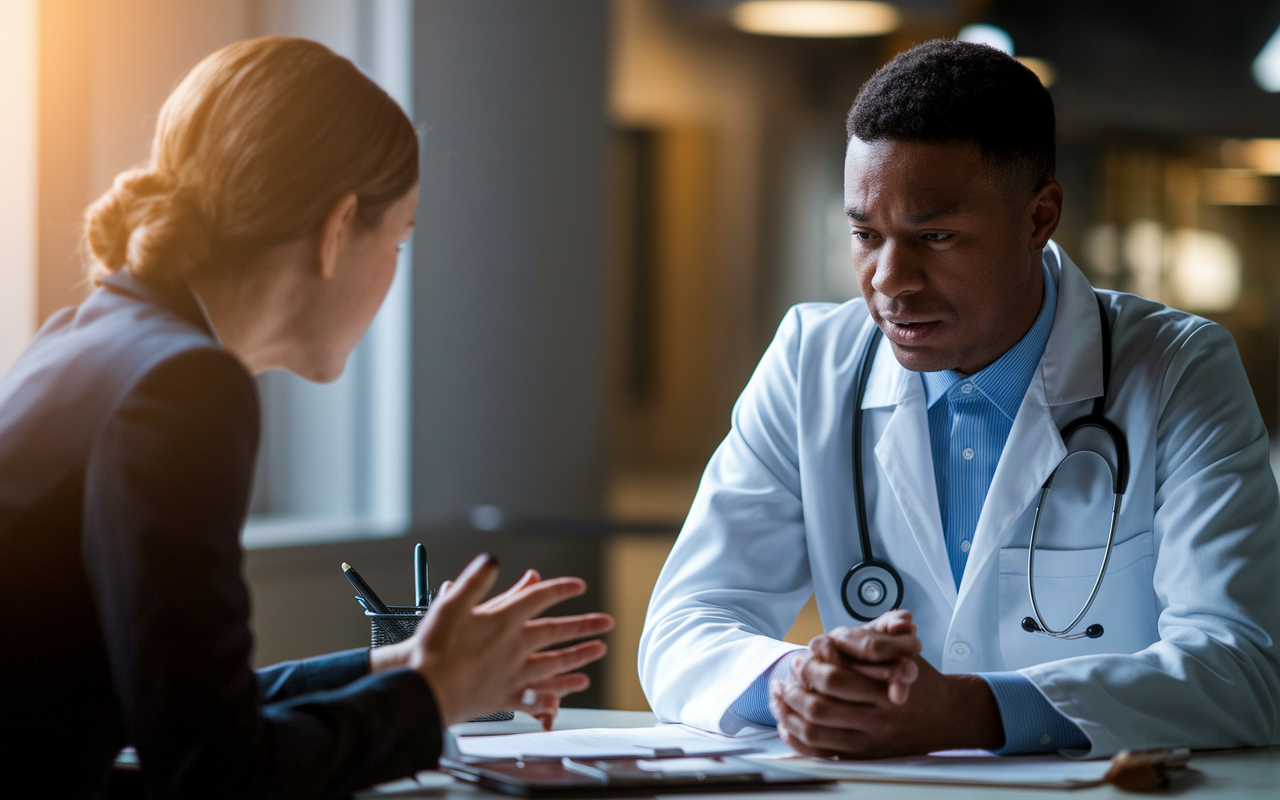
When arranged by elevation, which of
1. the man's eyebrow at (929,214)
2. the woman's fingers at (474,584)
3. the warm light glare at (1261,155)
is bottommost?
the woman's fingers at (474,584)

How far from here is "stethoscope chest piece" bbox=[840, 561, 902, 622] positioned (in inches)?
60.4

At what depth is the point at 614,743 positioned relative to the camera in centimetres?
117

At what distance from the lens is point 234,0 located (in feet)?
10.4

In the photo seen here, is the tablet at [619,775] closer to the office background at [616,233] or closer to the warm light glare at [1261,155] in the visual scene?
the office background at [616,233]

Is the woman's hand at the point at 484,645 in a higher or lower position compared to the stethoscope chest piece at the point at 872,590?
higher

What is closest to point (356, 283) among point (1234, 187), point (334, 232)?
point (334, 232)

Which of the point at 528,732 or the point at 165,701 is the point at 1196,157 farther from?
the point at 165,701

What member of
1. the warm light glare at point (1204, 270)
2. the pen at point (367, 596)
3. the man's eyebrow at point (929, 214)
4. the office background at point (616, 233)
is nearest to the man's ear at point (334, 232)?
the pen at point (367, 596)

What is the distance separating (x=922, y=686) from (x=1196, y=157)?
306 cm

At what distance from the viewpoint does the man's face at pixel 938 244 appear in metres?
1.47

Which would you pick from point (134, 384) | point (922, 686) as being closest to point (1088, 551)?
point (922, 686)

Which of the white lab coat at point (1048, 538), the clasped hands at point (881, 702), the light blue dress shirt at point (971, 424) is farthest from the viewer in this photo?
the light blue dress shirt at point (971, 424)

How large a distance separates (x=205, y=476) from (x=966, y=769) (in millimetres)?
721

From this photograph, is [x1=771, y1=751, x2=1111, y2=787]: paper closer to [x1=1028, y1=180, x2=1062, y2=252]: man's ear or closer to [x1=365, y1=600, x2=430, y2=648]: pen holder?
[x1=365, y1=600, x2=430, y2=648]: pen holder
